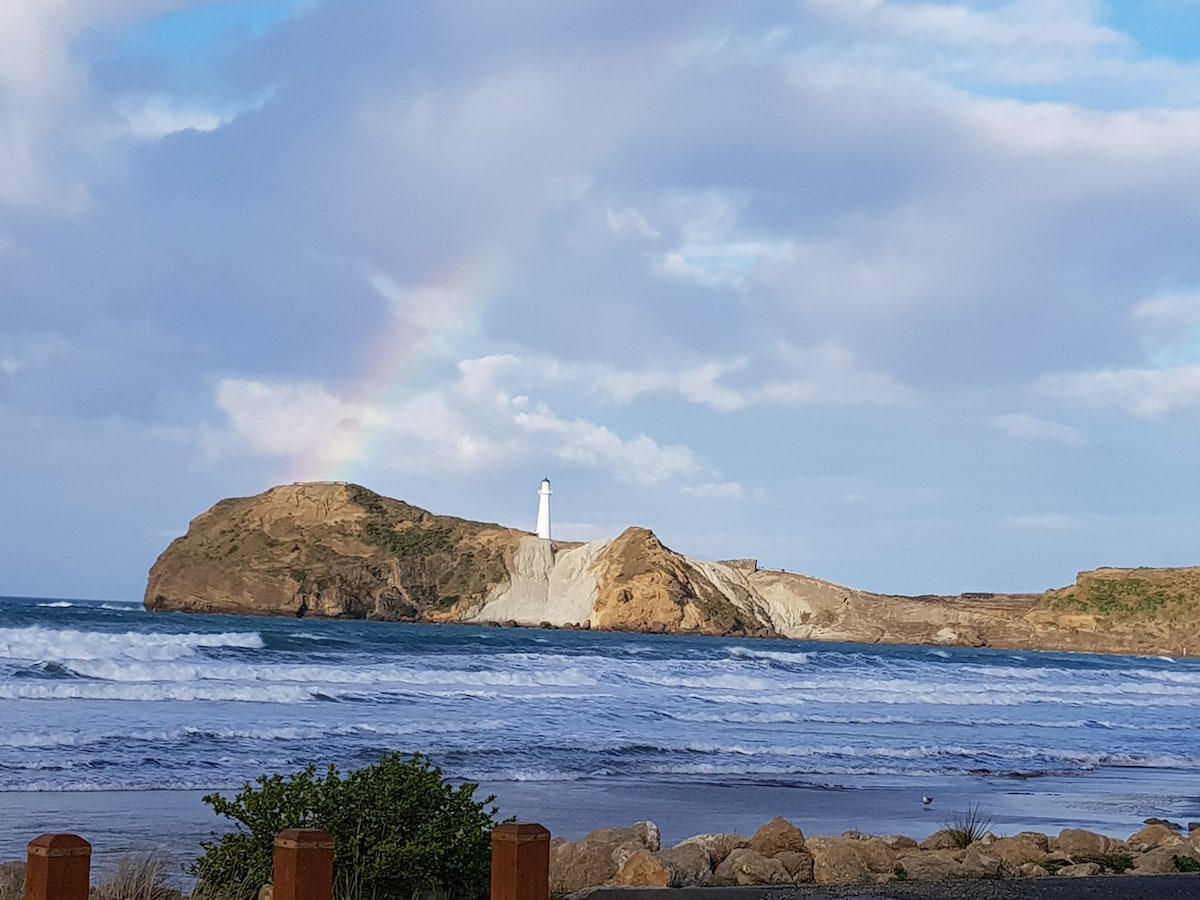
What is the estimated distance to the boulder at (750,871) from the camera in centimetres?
845

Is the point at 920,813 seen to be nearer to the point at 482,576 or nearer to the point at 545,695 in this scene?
the point at 545,695

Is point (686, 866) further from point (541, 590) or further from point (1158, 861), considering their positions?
point (541, 590)

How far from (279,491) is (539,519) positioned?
29047mm

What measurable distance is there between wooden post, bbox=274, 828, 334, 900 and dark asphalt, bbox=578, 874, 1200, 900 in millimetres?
3795

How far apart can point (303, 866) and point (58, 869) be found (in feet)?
2.23

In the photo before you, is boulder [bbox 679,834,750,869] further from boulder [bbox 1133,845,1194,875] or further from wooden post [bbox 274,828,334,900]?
wooden post [bbox 274,828,334,900]

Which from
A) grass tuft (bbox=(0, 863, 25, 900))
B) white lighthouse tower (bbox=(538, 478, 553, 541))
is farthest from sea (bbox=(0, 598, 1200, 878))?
white lighthouse tower (bbox=(538, 478, 553, 541))

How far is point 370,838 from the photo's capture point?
6.66 meters

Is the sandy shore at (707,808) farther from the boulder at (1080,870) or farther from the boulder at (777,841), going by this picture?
the boulder at (1080,870)

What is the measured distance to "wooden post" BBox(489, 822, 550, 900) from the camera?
162 inches

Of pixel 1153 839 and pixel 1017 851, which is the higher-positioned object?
pixel 1017 851

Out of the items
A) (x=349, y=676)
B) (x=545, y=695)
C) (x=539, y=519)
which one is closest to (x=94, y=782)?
(x=545, y=695)

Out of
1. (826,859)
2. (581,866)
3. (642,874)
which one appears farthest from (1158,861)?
(581,866)

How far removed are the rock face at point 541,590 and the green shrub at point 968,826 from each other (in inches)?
3758
